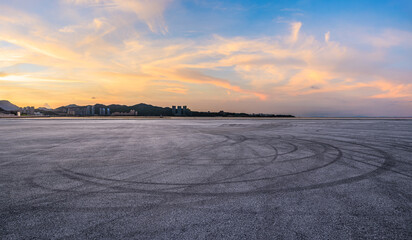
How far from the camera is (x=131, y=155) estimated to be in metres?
8.86

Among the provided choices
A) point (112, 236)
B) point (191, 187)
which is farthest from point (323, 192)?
point (112, 236)

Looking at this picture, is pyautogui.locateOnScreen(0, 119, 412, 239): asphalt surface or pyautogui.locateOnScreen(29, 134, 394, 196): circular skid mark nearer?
A: pyautogui.locateOnScreen(0, 119, 412, 239): asphalt surface

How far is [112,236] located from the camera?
10.2ft

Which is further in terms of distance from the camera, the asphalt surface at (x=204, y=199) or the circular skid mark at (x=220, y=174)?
the circular skid mark at (x=220, y=174)

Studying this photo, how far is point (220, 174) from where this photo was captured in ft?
20.1

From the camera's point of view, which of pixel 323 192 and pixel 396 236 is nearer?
pixel 396 236

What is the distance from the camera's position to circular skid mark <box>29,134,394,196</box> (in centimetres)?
503

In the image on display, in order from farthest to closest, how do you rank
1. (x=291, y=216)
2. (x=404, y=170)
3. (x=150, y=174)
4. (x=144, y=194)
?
(x=404, y=170)
(x=150, y=174)
(x=144, y=194)
(x=291, y=216)

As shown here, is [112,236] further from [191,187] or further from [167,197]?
[191,187]

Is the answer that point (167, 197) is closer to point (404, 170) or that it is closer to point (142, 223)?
point (142, 223)

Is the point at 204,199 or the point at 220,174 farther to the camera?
the point at 220,174

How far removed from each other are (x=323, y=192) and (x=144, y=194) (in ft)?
12.6

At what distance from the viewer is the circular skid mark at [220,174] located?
16.5 feet

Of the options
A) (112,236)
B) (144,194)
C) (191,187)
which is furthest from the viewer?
(191,187)
